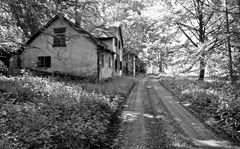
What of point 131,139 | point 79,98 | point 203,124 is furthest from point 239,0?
point 79,98

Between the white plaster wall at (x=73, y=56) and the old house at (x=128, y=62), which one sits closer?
the white plaster wall at (x=73, y=56)

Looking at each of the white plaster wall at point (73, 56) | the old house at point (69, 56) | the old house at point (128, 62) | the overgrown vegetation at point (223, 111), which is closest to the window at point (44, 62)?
the old house at point (69, 56)

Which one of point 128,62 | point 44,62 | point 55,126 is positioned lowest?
point 55,126

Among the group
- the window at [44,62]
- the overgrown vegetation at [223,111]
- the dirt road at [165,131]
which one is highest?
the window at [44,62]

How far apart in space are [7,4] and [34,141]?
479 cm

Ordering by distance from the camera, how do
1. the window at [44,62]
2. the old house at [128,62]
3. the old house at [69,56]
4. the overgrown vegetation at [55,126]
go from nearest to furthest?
1. the overgrown vegetation at [55,126]
2. the old house at [69,56]
3. the window at [44,62]
4. the old house at [128,62]

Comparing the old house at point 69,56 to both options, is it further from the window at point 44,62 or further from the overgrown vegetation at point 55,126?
the overgrown vegetation at point 55,126

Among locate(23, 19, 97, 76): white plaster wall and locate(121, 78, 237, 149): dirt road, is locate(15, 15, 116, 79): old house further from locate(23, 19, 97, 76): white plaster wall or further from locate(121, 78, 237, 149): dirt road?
locate(121, 78, 237, 149): dirt road

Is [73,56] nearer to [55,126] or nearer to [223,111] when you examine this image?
[55,126]

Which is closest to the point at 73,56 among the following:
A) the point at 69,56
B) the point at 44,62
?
the point at 69,56

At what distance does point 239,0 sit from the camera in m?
6.66

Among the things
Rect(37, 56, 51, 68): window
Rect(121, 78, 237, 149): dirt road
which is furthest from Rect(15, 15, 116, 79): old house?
Rect(121, 78, 237, 149): dirt road

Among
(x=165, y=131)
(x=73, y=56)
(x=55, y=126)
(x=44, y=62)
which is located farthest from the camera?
(x=44, y=62)

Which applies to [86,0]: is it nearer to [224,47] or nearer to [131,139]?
[131,139]
